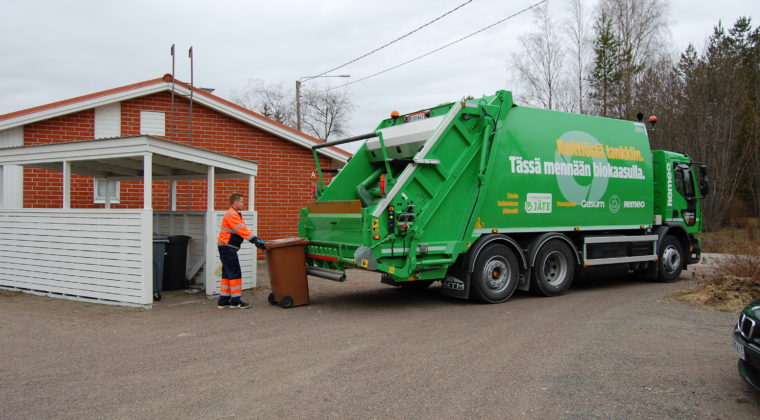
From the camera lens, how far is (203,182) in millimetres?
12914

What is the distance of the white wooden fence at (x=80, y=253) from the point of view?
760 centimetres

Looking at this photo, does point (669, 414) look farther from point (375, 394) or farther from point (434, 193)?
point (434, 193)

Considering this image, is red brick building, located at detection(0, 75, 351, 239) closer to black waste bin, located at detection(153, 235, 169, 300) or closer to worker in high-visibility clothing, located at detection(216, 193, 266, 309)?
black waste bin, located at detection(153, 235, 169, 300)

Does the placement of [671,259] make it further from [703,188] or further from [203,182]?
[203,182]

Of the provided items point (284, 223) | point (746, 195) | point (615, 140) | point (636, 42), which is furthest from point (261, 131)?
point (746, 195)

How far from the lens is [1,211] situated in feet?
30.5

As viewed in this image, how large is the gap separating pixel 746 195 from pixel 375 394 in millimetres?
30126

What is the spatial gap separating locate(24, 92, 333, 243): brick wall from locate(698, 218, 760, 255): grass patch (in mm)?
12300

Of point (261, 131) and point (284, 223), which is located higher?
point (261, 131)

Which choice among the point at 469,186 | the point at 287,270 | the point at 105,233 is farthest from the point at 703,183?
the point at 105,233

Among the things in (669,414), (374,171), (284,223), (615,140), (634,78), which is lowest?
(669,414)

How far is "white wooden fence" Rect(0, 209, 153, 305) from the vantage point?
760 centimetres

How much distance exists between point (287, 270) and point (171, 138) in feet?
19.5

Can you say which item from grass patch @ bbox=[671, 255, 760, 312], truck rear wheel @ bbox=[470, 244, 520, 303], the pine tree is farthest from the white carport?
the pine tree
